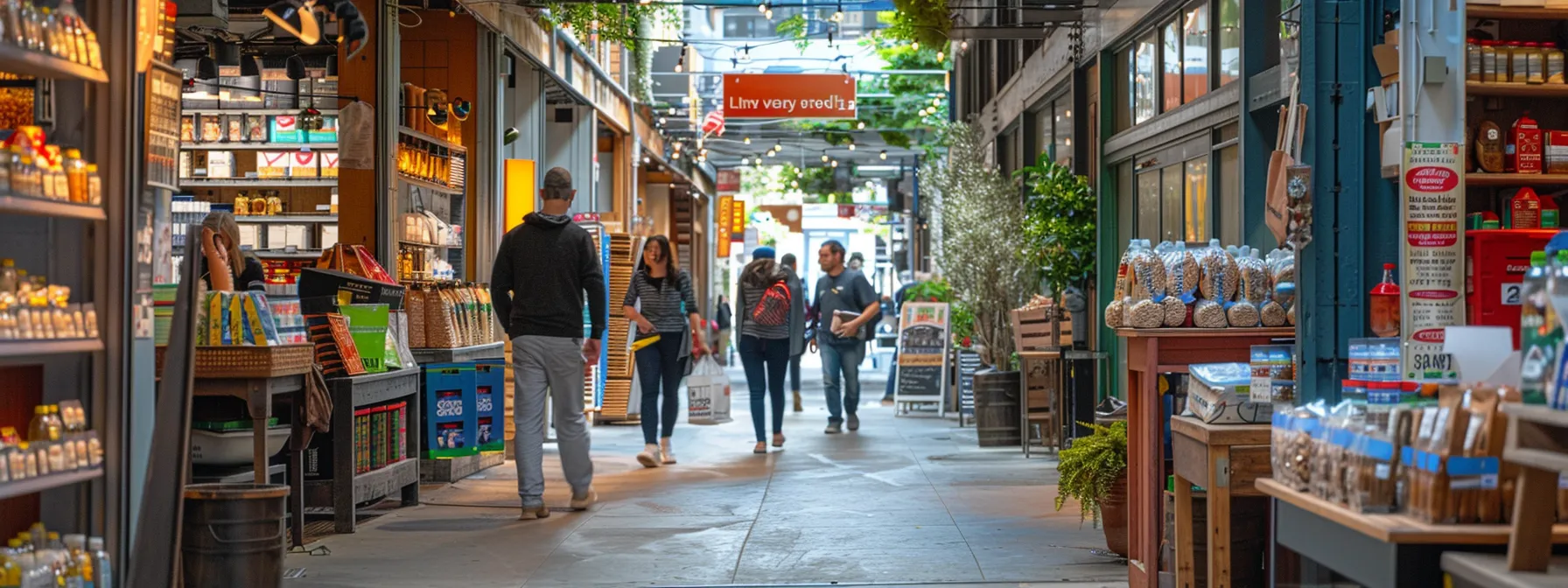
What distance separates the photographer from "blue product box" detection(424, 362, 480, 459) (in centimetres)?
886

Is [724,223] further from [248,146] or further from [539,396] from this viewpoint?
[539,396]

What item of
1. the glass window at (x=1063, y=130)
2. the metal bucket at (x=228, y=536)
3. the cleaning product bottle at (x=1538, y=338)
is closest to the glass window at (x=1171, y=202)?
the glass window at (x=1063, y=130)

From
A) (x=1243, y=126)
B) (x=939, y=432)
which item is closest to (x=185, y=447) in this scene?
(x=1243, y=126)

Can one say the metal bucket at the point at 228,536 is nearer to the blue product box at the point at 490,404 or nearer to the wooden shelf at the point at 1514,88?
the blue product box at the point at 490,404

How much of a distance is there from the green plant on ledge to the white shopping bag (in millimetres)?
7670

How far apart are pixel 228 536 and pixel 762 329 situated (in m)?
6.67

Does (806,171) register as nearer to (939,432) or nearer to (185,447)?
(939,432)

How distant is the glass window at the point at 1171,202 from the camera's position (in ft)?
32.3

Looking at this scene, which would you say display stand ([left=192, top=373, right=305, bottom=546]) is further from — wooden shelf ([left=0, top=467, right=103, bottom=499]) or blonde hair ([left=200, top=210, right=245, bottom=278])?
wooden shelf ([left=0, top=467, right=103, bottom=499])

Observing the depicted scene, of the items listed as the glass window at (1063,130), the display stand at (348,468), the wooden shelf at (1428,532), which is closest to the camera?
the wooden shelf at (1428,532)

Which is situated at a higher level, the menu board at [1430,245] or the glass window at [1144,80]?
the glass window at [1144,80]

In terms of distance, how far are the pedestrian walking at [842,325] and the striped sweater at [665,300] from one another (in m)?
2.86

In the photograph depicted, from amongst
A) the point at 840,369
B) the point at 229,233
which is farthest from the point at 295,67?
the point at 840,369

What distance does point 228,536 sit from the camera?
16.9ft
